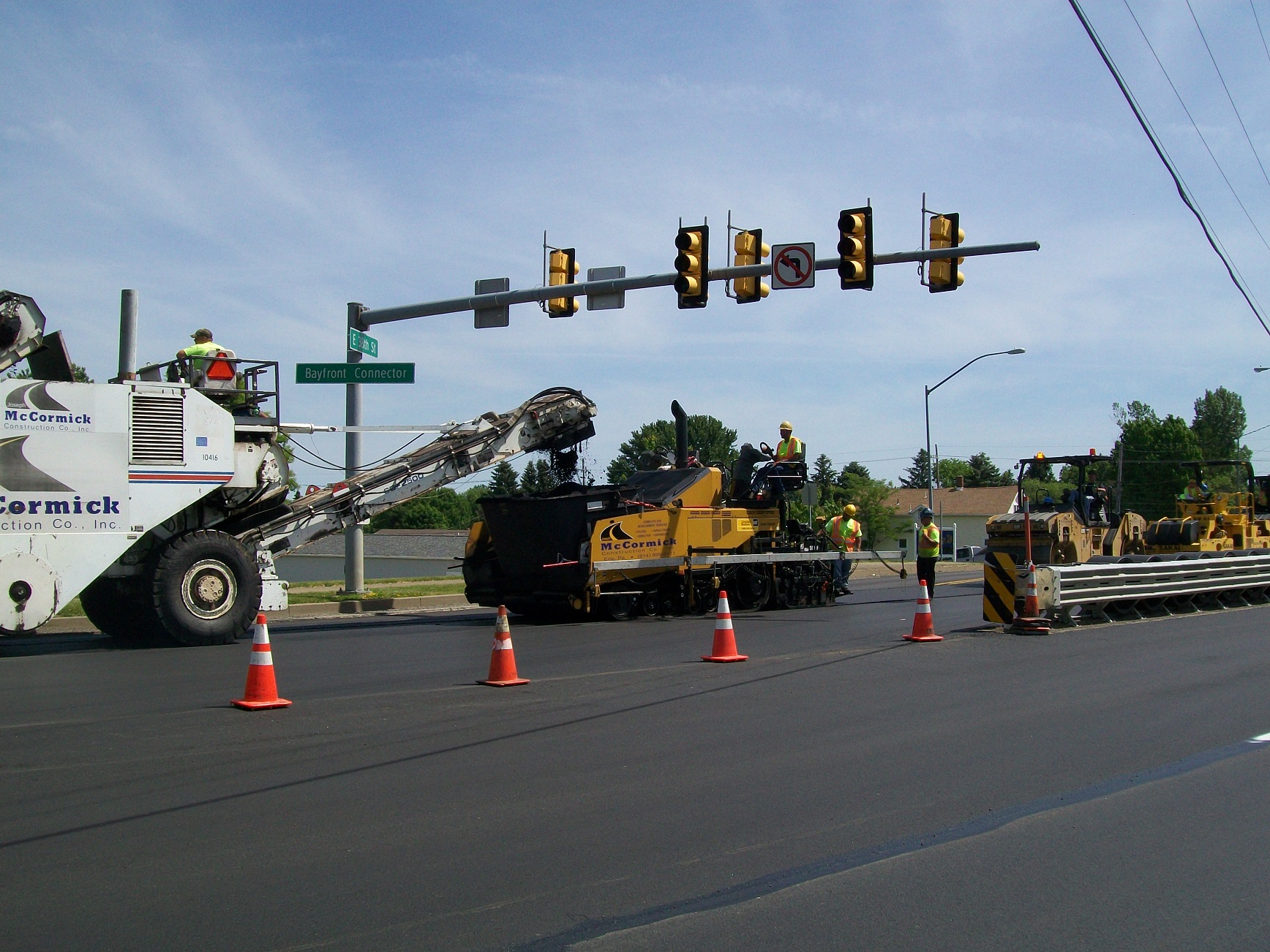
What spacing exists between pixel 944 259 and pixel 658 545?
230 inches

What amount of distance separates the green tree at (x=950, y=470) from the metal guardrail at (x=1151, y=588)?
106901 mm

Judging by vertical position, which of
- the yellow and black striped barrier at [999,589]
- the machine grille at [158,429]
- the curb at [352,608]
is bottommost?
the curb at [352,608]

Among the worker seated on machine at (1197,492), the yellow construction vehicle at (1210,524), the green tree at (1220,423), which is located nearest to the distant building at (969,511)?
the green tree at (1220,423)

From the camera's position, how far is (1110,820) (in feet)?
18.3

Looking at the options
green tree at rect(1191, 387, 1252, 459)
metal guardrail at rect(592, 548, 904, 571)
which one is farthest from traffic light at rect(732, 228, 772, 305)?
green tree at rect(1191, 387, 1252, 459)

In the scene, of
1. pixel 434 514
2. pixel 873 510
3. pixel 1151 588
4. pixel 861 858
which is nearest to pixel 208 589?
pixel 861 858

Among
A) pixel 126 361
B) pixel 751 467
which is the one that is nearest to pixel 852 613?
pixel 751 467

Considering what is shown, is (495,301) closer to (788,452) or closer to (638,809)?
(788,452)

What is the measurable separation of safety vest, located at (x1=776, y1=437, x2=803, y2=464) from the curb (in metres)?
5.59

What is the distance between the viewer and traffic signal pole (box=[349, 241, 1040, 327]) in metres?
15.9

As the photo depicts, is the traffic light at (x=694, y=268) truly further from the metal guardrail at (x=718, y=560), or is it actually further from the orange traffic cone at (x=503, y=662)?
the orange traffic cone at (x=503, y=662)

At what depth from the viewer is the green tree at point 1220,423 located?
85.6 metres

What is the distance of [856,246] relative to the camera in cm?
1570

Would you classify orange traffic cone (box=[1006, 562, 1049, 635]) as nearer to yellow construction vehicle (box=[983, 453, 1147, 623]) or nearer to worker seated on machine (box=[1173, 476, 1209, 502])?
yellow construction vehicle (box=[983, 453, 1147, 623])
